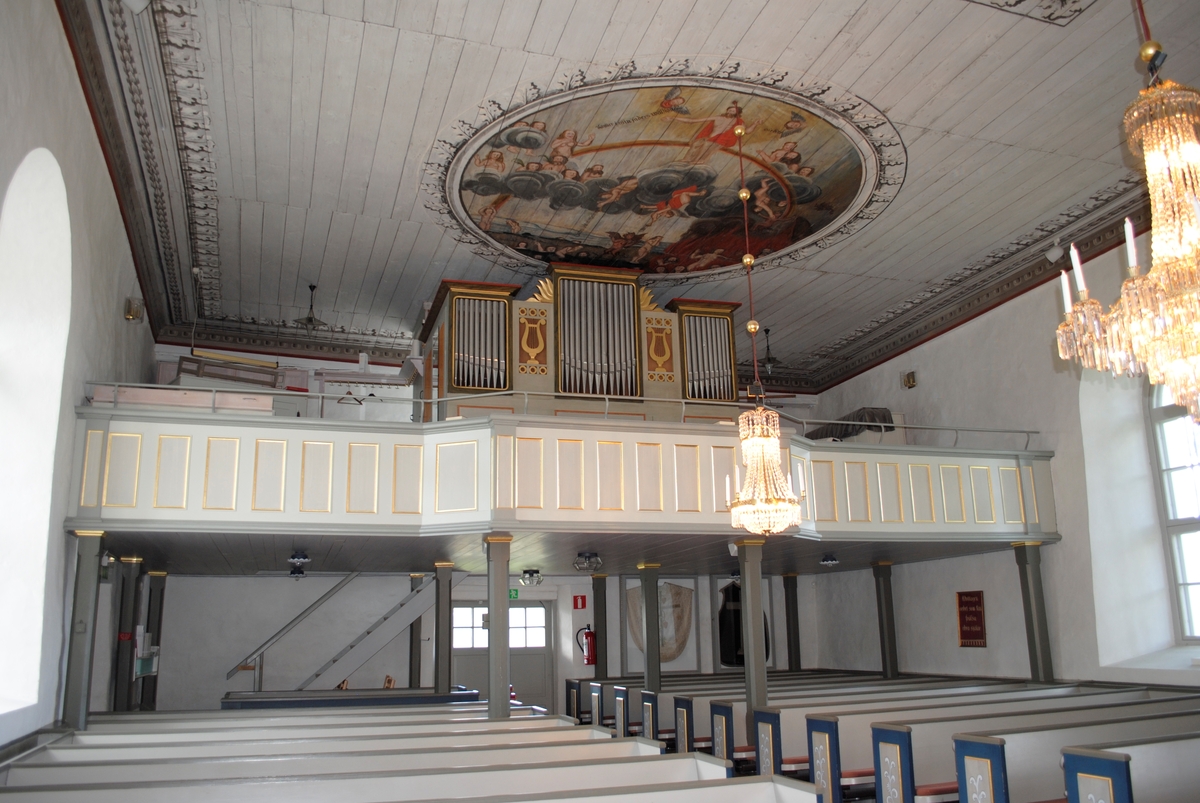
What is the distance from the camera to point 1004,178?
1040 cm

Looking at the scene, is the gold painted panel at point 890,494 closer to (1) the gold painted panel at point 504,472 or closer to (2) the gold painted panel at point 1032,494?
(2) the gold painted panel at point 1032,494

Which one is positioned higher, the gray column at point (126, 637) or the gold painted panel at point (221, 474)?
the gold painted panel at point (221, 474)

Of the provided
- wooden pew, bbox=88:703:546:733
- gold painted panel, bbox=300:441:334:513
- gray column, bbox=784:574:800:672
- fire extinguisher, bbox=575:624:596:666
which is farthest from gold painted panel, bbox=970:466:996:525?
gold painted panel, bbox=300:441:334:513

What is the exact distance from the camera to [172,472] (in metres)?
9.26

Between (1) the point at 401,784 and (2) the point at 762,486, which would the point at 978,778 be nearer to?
(2) the point at 762,486

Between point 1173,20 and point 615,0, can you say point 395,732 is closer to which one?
point 615,0

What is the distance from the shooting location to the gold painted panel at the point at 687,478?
10422mm

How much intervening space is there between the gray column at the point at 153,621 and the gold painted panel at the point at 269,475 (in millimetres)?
5895

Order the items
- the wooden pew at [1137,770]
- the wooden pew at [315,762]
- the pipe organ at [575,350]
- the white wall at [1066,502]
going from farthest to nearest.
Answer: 1. the pipe organ at [575,350]
2. the white wall at [1066,502]
3. the wooden pew at [315,762]
4. the wooden pew at [1137,770]

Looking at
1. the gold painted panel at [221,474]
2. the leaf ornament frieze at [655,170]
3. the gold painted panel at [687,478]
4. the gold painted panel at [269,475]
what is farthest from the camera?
the gold painted panel at [687,478]

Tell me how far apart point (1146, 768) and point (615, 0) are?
278 inches

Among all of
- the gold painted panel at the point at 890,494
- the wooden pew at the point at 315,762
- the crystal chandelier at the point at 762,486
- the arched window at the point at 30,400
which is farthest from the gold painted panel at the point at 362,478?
the gold painted panel at the point at 890,494

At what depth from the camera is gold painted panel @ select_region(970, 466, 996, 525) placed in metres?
12.3

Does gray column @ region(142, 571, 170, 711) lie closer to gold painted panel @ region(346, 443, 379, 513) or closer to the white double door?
the white double door
